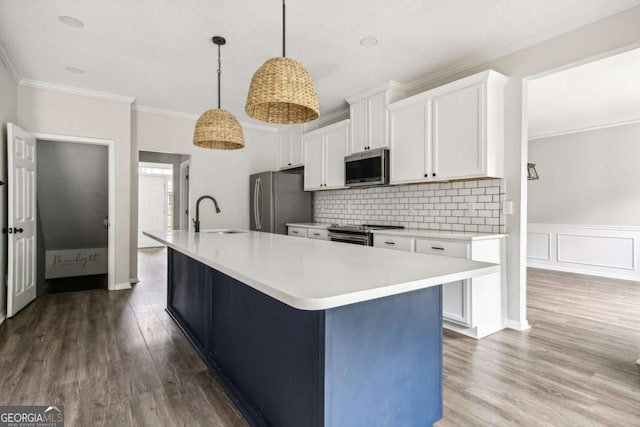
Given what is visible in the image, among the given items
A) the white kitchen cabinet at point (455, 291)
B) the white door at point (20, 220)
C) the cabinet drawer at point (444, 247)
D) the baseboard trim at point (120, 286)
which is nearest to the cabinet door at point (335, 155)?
the cabinet drawer at point (444, 247)

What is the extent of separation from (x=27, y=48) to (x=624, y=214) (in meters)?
7.70

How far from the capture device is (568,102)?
468cm

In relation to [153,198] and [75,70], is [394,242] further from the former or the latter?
[153,198]

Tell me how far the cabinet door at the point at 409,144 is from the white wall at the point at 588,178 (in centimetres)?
391

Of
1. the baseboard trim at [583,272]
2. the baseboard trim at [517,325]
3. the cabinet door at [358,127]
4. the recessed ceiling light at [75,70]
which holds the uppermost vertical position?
the recessed ceiling light at [75,70]

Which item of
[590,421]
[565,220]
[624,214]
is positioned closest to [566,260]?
[565,220]

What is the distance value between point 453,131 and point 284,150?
3389mm

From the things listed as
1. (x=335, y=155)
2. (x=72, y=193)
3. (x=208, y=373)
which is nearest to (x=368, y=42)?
(x=335, y=155)

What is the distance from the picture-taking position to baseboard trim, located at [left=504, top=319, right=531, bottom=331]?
3.08 meters

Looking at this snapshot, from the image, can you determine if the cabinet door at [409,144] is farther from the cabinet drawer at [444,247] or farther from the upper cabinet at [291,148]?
the upper cabinet at [291,148]

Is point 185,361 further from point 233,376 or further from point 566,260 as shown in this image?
point 566,260

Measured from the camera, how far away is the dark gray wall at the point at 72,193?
17.7 feet

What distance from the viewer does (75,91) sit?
4211mm

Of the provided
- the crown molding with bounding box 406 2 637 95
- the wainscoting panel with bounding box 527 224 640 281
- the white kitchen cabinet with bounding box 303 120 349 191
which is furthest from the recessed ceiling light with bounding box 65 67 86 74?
the wainscoting panel with bounding box 527 224 640 281
